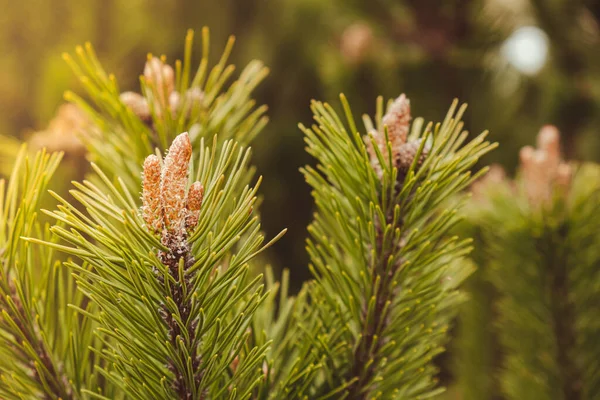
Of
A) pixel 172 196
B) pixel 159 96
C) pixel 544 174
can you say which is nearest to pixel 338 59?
pixel 544 174

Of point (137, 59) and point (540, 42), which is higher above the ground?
point (540, 42)

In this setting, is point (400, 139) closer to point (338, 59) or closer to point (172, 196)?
point (172, 196)

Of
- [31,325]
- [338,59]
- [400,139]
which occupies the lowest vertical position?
[31,325]

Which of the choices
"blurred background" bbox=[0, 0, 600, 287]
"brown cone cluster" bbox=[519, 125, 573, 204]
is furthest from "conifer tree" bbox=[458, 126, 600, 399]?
"blurred background" bbox=[0, 0, 600, 287]

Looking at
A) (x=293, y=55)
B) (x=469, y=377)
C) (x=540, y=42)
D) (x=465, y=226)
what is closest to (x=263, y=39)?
(x=293, y=55)

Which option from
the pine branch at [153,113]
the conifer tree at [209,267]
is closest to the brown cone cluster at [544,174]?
the conifer tree at [209,267]

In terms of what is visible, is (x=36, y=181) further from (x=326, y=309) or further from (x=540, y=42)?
(x=540, y=42)
